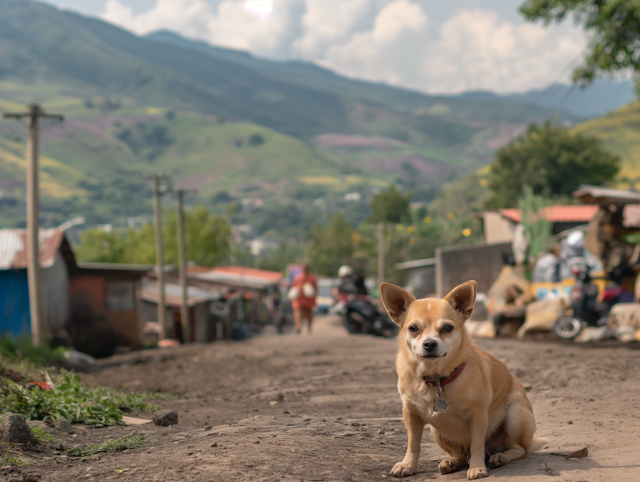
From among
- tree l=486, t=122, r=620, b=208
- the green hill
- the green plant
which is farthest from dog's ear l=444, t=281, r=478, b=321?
the green hill

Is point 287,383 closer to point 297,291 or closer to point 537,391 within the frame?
Answer: point 537,391

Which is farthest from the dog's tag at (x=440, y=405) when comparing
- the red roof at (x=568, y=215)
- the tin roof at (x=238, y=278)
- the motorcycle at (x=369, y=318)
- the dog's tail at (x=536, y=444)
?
the tin roof at (x=238, y=278)

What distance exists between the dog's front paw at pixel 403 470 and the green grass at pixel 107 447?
7.16ft

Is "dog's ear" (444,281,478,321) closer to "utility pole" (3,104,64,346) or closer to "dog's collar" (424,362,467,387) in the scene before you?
"dog's collar" (424,362,467,387)

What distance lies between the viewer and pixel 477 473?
4.10m

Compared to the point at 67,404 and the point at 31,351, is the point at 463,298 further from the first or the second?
the point at 31,351

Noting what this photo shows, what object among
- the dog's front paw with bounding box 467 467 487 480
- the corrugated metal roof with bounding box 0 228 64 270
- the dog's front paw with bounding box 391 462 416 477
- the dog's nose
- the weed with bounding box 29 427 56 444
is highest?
the corrugated metal roof with bounding box 0 228 64 270

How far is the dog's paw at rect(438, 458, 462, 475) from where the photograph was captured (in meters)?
4.50

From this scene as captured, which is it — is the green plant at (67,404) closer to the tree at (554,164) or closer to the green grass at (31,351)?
the green grass at (31,351)

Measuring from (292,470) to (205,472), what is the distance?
0.57 meters

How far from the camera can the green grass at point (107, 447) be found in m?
5.16

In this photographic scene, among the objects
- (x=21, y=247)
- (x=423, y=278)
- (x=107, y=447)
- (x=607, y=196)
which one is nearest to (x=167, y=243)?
(x=423, y=278)

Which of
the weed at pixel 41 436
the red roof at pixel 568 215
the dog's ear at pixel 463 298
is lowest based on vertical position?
the weed at pixel 41 436

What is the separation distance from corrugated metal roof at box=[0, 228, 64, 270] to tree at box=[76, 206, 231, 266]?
147 ft
